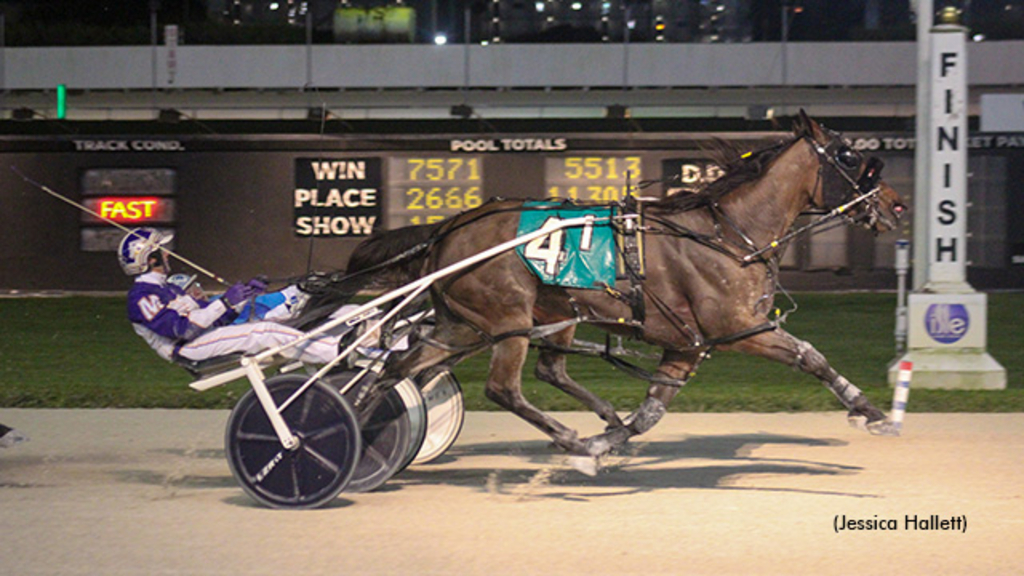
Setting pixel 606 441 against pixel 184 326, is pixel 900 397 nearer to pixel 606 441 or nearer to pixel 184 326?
pixel 606 441

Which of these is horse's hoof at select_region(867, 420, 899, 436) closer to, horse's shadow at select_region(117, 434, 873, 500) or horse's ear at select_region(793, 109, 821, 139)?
horse's shadow at select_region(117, 434, 873, 500)

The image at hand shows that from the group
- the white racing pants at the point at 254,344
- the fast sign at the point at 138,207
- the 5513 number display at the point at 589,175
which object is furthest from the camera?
the fast sign at the point at 138,207

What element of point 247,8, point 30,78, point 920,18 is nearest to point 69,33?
point 30,78

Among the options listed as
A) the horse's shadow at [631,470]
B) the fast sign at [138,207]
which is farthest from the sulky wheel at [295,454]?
the fast sign at [138,207]

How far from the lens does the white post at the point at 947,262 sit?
9.76 metres

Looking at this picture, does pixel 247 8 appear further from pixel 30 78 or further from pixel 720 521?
pixel 720 521

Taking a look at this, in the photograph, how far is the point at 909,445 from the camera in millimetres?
7676

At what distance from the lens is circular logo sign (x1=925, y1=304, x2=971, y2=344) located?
9.76 metres

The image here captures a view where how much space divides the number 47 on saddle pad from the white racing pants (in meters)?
1.19

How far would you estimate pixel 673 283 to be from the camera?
663 cm

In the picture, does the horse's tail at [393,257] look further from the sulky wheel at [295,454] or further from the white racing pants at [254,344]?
the sulky wheel at [295,454]

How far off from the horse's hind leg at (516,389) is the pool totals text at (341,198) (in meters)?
11.9

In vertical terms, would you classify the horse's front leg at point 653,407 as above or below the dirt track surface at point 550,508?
above

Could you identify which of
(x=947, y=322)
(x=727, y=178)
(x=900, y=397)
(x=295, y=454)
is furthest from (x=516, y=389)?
(x=947, y=322)
